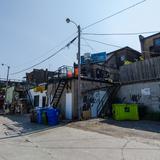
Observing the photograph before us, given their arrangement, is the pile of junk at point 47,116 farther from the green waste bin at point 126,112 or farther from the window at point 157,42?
the window at point 157,42

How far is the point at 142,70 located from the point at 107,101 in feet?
17.5

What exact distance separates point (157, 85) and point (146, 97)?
1.41 metres

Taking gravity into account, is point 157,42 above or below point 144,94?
above

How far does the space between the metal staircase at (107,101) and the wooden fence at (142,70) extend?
1825 mm

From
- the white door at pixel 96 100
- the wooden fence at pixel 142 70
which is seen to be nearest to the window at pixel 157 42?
the wooden fence at pixel 142 70

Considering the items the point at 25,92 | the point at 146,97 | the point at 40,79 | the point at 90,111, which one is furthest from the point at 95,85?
the point at 40,79

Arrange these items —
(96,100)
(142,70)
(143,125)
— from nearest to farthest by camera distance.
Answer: (143,125) < (96,100) < (142,70)

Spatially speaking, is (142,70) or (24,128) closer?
(24,128)

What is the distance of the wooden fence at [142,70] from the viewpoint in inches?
843

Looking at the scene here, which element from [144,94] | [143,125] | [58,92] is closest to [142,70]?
[144,94]

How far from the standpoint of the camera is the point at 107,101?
20.5 meters

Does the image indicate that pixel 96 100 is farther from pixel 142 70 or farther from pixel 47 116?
pixel 142 70

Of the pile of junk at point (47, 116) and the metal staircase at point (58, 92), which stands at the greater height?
the metal staircase at point (58, 92)

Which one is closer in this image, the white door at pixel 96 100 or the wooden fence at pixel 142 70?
the white door at pixel 96 100
